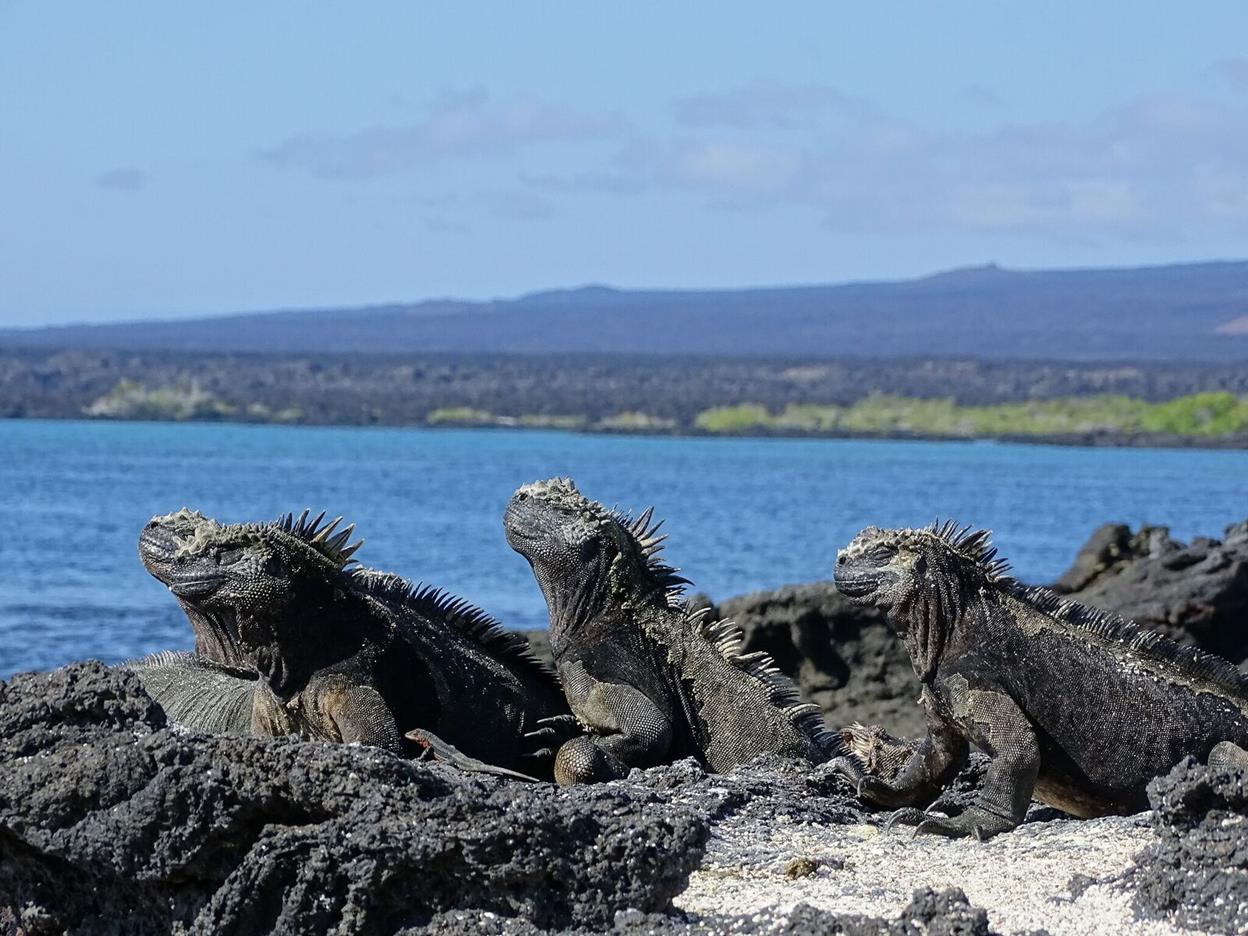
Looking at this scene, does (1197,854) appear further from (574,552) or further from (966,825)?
(574,552)

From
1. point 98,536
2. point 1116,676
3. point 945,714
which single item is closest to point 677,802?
point 945,714

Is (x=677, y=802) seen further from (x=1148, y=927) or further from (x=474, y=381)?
(x=474, y=381)

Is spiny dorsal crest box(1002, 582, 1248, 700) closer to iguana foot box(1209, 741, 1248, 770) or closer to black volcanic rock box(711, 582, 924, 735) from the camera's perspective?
iguana foot box(1209, 741, 1248, 770)

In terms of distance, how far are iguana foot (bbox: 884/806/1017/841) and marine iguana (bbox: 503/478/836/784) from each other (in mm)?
948

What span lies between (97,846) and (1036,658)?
270cm

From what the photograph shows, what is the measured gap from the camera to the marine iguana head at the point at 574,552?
710 cm

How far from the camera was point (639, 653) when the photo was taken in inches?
277

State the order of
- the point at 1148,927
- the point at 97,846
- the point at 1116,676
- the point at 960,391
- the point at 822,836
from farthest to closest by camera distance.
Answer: the point at 960,391 < the point at 1116,676 < the point at 822,836 < the point at 97,846 < the point at 1148,927

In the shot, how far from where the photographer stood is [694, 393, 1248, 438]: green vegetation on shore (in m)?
82.2

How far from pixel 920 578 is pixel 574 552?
1211 mm

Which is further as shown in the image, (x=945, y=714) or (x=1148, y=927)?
(x=945, y=714)

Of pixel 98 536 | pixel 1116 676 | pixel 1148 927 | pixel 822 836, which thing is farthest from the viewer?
pixel 98 536

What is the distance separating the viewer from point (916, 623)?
644 cm

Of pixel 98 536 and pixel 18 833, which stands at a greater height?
pixel 18 833
